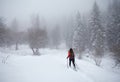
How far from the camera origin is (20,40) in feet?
111

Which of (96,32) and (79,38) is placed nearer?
(96,32)

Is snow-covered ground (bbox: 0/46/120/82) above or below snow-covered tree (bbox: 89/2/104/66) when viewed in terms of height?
below

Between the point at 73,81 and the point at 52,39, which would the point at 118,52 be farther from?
the point at 52,39

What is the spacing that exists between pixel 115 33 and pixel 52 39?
28.9 metres

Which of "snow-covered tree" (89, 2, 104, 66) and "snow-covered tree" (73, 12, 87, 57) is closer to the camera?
"snow-covered tree" (89, 2, 104, 66)

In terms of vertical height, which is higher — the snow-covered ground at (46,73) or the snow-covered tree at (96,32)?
the snow-covered tree at (96,32)

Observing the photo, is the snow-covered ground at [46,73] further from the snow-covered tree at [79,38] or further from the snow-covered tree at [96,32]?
the snow-covered tree at [79,38]

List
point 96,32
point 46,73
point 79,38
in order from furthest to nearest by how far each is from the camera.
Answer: point 79,38 → point 96,32 → point 46,73

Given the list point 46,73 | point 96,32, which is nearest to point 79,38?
point 96,32

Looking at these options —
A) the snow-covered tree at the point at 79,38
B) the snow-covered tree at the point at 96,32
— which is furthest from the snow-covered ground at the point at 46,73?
the snow-covered tree at the point at 79,38

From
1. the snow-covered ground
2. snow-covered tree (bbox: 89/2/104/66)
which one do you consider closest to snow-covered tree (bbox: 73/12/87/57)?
snow-covered tree (bbox: 89/2/104/66)

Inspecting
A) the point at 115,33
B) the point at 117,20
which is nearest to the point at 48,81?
the point at 115,33

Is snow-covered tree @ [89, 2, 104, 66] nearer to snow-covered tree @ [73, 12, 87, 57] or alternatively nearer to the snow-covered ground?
snow-covered tree @ [73, 12, 87, 57]

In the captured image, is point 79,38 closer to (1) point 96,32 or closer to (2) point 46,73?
(1) point 96,32
